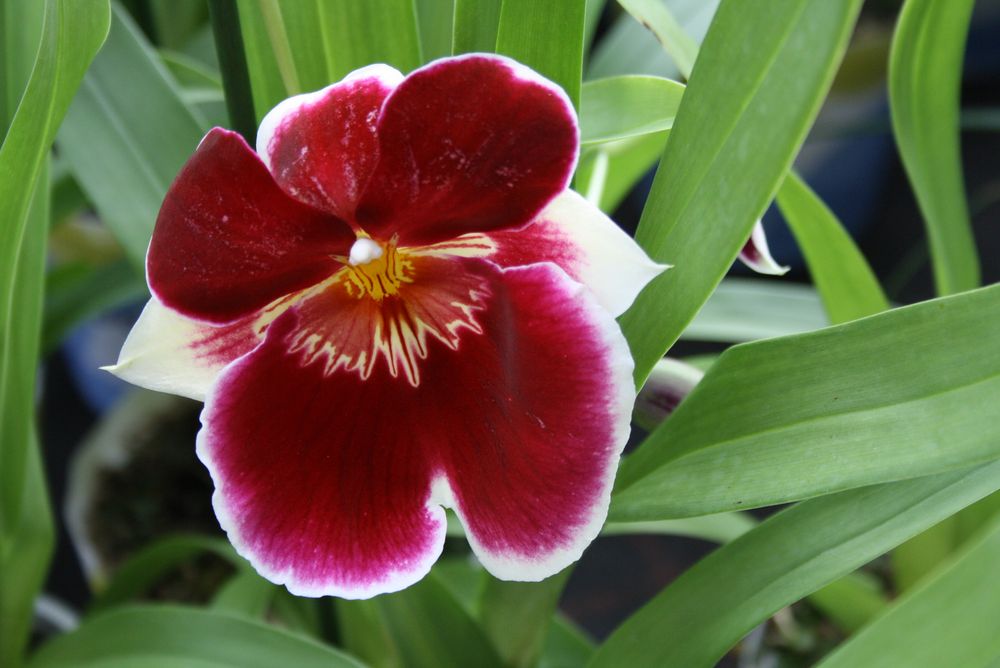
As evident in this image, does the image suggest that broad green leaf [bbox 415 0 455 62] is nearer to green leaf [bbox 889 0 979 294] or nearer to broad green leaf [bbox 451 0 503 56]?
broad green leaf [bbox 451 0 503 56]

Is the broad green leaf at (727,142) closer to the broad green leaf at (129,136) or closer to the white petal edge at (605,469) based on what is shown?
the white petal edge at (605,469)

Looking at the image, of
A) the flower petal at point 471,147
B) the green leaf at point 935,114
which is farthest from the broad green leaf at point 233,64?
the green leaf at point 935,114

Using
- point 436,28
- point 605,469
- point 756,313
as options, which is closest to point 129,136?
point 436,28

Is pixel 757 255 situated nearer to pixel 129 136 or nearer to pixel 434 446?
pixel 434 446

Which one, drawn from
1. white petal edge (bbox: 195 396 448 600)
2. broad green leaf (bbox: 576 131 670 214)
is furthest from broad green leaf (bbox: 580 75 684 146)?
white petal edge (bbox: 195 396 448 600)

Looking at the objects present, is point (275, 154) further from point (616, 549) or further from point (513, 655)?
point (616, 549)

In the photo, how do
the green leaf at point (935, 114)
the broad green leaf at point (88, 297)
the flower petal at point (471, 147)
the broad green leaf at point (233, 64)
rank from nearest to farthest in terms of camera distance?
the flower petal at point (471, 147) < the broad green leaf at point (233, 64) < the green leaf at point (935, 114) < the broad green leaf at point (88, 297)

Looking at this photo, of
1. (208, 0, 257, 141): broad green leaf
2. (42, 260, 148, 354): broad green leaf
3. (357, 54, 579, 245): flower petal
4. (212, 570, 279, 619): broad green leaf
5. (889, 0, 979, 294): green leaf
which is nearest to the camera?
(357, 54, 579, 245): flower petal
